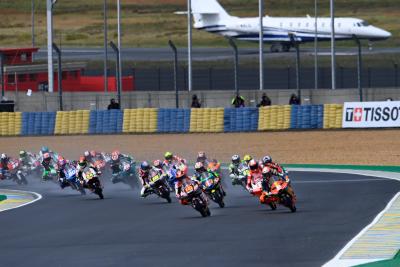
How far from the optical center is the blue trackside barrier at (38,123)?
159 ft

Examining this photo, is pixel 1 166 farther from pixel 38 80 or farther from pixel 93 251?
pixel 38 80

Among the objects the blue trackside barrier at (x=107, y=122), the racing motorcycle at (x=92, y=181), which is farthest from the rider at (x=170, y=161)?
the blue trackside barrier at (x=107, y=122)

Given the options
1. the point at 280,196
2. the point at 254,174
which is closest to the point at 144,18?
the point at 254,174

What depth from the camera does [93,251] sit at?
1916cm

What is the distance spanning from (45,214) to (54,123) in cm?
2280

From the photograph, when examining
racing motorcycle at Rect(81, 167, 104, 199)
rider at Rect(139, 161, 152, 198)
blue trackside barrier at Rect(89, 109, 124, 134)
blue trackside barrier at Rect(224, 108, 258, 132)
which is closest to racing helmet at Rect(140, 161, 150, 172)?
rider at Rect(139, 161, 152, 198)

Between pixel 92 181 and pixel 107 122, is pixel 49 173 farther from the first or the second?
pixel 107 122

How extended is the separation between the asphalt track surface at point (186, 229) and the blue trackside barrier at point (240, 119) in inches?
557

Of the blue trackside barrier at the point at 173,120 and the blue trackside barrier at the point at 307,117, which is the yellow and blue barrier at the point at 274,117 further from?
the blue trackside barrier at the point at 173,120

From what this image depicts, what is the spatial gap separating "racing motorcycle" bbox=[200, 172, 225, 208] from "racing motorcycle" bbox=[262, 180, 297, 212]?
1.51m

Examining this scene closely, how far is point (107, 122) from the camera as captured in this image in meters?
47.5

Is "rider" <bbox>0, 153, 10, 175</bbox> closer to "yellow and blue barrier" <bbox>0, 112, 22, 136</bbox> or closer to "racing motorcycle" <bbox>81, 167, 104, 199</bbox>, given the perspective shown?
"racing motorcycle" <bbox>81, 167, 104, 199</bbox>

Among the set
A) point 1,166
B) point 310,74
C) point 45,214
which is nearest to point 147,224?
point 45,214

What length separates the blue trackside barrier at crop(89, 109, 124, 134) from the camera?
47.4 metres
